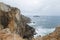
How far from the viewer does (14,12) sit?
47.7 metres

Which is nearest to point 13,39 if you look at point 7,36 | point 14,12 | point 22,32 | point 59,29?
point 7,36

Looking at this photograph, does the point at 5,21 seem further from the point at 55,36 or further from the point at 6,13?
the point at 55,36

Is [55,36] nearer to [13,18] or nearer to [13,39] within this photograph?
[13,39]

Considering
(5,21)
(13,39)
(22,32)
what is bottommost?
(22,32)

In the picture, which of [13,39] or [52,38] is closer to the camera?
[52,38]

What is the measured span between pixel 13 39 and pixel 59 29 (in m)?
3.13

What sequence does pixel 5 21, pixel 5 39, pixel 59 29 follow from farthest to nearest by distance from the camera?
1. pixel 5 21
2. pixel 5 39
3. pixel 59 29

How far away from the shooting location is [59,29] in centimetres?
1173

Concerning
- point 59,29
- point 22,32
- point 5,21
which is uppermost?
point 59,29

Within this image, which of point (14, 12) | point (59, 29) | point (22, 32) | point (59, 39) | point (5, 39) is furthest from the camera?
point (22, 32)

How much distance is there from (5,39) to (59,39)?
11.9 ft

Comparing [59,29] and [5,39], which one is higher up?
[59,29]

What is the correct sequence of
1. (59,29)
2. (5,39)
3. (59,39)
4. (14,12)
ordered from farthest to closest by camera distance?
(14,12)
(5,39)
(59,29)
(59,39)

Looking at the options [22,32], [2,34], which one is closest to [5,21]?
[22,32]
